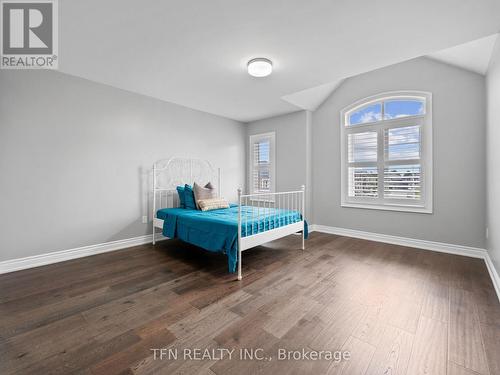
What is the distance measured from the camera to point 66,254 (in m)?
2.82

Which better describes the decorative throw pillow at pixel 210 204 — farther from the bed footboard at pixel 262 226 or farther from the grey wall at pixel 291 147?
the grey wall at pixel 291 147

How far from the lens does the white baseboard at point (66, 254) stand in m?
2.48

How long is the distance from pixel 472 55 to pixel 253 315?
3.70 m

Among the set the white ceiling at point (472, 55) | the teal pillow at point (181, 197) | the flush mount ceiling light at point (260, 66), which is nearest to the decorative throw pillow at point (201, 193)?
the teal pillow at point (181, 197)

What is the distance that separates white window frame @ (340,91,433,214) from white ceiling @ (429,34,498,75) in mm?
458

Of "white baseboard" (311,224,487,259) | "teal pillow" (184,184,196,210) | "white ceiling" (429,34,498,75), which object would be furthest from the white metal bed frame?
"white ceiling" (429,34,498,75)

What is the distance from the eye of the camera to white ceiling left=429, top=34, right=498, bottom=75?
7.71 ft

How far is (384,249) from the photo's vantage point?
326 centimetres

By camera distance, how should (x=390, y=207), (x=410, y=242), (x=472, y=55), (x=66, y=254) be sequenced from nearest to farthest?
(x=472, y=55) < (x=66, y=254) < (x=410, y=242) < (x=390, y=207)

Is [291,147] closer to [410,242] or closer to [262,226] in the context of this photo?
[262,226]

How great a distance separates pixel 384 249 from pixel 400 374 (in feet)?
7.83

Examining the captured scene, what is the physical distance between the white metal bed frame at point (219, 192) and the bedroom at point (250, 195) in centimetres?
4

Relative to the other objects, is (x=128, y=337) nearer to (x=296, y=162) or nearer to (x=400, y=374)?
(x=400, y=374)

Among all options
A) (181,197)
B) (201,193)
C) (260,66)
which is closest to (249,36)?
(260,66)
